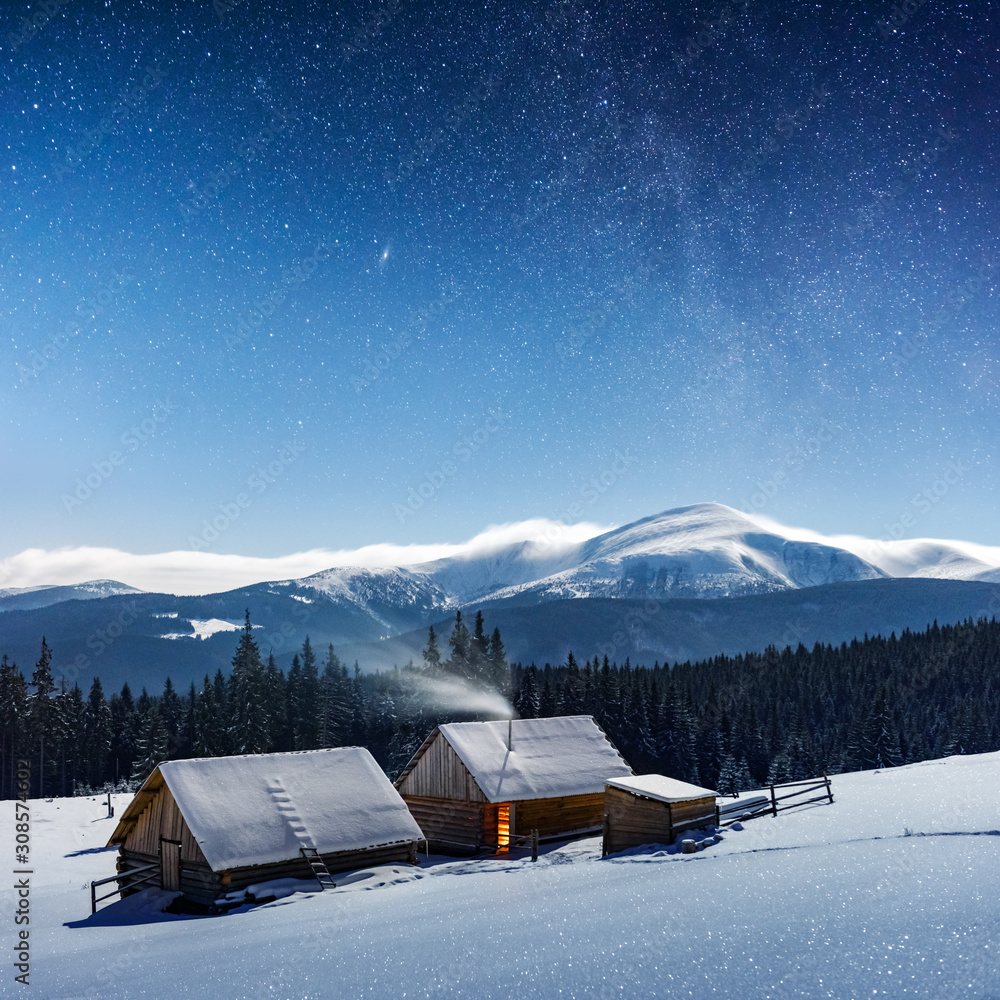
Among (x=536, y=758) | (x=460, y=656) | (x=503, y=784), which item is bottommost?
(x=460, y=656)

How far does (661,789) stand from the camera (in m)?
24.5

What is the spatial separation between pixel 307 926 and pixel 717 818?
51.6 feet

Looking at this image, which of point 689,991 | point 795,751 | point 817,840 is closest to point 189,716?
point 795,751

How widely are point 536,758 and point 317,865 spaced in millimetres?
13109

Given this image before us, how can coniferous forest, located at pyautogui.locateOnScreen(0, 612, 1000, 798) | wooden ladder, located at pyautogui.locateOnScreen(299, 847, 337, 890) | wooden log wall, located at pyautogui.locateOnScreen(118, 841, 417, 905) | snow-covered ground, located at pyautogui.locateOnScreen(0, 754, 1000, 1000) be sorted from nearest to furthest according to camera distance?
snow-covered ground, located at pyautogui.locateOnScreen(0, 754, 1000, 1000)
wooden log wall, located at pyautogui.locateOnScreen(118, 841, 417, 905)
wooden ladder, located at pyautogui.locateOnScreen(299, 847, 337, 890)
coniferous forest, located at pyautogui.locateOnScreen(0, 612, 1000, 798)

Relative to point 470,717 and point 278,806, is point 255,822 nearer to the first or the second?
point 278,806

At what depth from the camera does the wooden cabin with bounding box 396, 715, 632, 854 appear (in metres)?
31.6

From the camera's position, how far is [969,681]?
323 feet

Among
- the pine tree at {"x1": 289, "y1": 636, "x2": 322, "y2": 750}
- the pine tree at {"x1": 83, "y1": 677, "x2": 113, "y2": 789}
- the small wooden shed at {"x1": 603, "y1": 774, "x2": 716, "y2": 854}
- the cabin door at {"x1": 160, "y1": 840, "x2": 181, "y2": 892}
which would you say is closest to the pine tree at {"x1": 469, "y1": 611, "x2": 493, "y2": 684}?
the pine tree at {"x1": 289, "y1": 636, "x2": 322, "y2": 750}

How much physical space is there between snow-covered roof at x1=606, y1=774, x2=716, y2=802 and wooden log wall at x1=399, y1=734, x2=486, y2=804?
8.11 meters

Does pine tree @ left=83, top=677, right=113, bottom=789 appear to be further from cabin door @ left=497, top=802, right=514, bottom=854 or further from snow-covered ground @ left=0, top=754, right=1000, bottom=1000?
snow-covered ground @ left=0, top=754, right=1000, bottom=1000

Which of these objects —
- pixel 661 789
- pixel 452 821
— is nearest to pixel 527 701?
pixel 452 821

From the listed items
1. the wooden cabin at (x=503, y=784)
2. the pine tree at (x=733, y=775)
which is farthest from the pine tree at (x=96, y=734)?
the pine tree at (x=733, y=775)

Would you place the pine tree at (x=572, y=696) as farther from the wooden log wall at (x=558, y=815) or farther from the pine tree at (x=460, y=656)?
the wooden log wall at (x=558, y=815)
